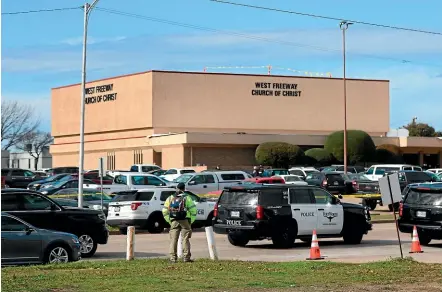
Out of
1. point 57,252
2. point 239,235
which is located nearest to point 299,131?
point 239,235

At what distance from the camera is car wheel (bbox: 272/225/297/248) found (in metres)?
24.4

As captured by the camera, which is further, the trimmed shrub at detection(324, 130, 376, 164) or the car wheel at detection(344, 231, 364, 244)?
the trimmed shrub at detection(324, 130, 376, 164)

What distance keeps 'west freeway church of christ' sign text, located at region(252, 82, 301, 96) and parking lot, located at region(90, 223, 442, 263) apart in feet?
206

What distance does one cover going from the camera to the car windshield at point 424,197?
2491 centimetres

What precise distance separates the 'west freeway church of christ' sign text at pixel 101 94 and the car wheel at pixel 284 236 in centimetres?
6974

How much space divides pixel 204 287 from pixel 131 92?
7746 cm

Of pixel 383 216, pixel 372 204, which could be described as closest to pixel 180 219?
pixel 383 216

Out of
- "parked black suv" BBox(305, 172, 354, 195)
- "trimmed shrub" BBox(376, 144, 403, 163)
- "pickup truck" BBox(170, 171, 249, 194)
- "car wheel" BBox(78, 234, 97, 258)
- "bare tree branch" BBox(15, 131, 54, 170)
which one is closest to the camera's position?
"car wheel" BBox(78, 234, 97, 258)

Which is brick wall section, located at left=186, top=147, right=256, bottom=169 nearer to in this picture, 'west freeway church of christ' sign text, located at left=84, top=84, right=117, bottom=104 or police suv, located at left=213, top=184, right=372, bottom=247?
'west freeway church of christ' sign text, located at left=84, top=84, right=117, bottom=104

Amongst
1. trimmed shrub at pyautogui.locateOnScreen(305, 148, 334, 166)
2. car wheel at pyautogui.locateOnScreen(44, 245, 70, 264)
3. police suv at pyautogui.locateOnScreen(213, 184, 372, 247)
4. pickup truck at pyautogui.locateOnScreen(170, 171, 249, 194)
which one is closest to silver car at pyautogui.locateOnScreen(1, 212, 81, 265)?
car wheel at pyautogui.locateOnScreen(44, 245, 70, 264)

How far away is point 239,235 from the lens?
82.0ft

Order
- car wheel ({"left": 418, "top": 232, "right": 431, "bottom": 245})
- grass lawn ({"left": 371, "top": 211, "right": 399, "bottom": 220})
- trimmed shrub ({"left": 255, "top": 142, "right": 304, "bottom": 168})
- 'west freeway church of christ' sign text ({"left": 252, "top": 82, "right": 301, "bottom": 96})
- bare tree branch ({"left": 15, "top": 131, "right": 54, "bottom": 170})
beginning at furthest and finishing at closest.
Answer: bare tree branch ({"left": 15, "top": 131, "right": 54, "bottom": 170}), 'west freeway church of christ' sign text ({"left": 252, "top": 82, "right": 301, "bottom": 96}), trimmed shrub ({"left": 255, "top": 142, "right": 304, "bottom": 168}), grass lawn ({"left": 371, "top": 211, "right": 399, "bottom": 220}), car wheel ({"left": 418, "top": 232, "right": 431, "bottom": 245})

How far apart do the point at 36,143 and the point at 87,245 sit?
108 metres

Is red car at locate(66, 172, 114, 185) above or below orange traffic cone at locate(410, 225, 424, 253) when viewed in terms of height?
above
